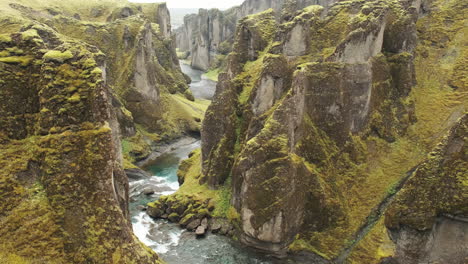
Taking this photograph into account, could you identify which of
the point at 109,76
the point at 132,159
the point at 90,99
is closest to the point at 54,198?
the point at 90,99

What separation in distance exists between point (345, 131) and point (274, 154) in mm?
10103

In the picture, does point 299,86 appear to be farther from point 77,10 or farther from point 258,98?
→ point 77,10

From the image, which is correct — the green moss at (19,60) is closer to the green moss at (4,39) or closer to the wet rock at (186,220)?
the green moss at (4,39)

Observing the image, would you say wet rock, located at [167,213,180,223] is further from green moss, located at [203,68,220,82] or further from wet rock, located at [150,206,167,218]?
green moss, located at [203,68,220,82]

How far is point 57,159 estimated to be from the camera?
67.5 feet

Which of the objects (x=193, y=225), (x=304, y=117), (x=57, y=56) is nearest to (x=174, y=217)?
(x=193, y=225)

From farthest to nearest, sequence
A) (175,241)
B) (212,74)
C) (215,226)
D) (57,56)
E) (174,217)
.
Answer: (212,74), (174,217), (215,226), (175,241), (57,56)

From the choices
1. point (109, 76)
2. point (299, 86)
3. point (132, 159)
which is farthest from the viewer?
point (109, 76)

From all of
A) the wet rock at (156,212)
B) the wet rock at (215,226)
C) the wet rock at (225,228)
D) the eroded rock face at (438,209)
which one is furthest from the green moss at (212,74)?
the eroded rock face at (438,209)

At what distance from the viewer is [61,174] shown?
67.3 feet

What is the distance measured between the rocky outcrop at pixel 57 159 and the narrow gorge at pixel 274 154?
0.07 m

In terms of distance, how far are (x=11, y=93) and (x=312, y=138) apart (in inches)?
1134

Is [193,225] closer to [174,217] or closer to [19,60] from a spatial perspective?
[174,217]

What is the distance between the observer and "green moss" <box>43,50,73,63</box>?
70.9ft
